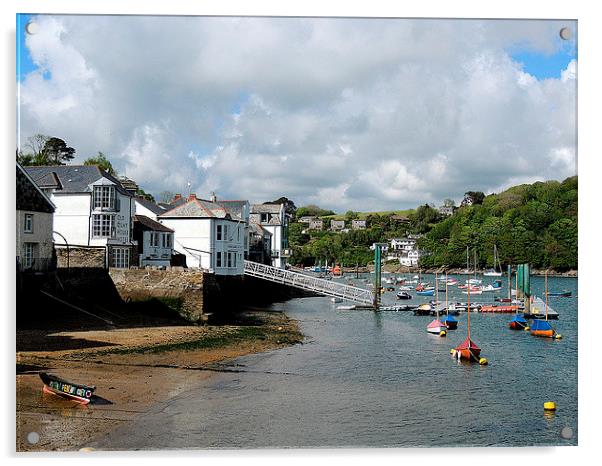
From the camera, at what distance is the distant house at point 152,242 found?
21969mm

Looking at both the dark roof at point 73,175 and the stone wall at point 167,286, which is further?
the stone wall at point 167,286

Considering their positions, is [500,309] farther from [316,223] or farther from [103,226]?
[103,226]

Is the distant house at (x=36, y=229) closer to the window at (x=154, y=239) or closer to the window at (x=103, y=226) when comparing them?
the window at (x=103, y=226)

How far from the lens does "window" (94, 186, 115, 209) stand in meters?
18.6

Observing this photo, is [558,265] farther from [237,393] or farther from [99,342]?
[99,342]

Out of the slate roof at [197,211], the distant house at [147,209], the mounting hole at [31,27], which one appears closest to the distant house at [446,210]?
the mounting hole at [31,27]

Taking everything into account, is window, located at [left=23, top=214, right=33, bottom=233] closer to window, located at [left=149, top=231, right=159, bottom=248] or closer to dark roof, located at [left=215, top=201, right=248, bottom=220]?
window, located at [left=149, top=231, right=159, bottom=248]

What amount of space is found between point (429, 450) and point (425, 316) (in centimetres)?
2000

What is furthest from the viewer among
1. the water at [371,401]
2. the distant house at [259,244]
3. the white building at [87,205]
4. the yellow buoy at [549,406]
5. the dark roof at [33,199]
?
the distant house at [259,244]

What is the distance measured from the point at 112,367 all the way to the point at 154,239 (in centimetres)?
1068

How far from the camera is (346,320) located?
2419 cm

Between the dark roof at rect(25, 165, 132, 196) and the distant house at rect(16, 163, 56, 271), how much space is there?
3.87m

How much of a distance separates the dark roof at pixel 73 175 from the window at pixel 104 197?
0.88ft

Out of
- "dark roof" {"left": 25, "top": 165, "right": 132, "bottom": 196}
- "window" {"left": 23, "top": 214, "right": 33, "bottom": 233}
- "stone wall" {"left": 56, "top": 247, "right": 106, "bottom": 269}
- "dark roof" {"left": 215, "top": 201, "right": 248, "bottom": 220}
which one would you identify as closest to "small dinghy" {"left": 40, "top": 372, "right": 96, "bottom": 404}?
"window" {"left": 23, "top": 214, "right": 33, "bottom": 233}
